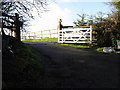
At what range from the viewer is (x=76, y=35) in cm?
1391

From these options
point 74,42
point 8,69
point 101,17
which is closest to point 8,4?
point 8,69

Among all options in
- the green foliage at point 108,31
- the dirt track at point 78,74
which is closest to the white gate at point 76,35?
the green foliage at point 108,31

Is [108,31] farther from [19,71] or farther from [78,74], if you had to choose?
[19,71]

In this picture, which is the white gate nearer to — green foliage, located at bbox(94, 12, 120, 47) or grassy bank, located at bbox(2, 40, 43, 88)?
green foliage, located at bbox(94, 12, 120, 47)

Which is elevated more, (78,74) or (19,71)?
(19,71)

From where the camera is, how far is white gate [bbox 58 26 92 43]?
13.2 meters

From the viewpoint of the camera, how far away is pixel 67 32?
15.0 metres

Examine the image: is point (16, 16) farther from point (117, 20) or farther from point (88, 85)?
point (117, 20)

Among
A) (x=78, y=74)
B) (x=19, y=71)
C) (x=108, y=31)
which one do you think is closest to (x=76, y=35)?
(x=108, y=31)

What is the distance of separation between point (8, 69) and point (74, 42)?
32.8 feet

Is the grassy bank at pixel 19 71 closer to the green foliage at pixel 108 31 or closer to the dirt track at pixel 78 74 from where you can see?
the dirt track at pixel 78 74

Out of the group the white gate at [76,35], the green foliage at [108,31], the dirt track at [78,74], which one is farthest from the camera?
the white gate at [76,35]

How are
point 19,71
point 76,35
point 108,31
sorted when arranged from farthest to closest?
point 76,35
point 108,31
point 19,71

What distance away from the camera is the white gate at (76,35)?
13.2 meters
